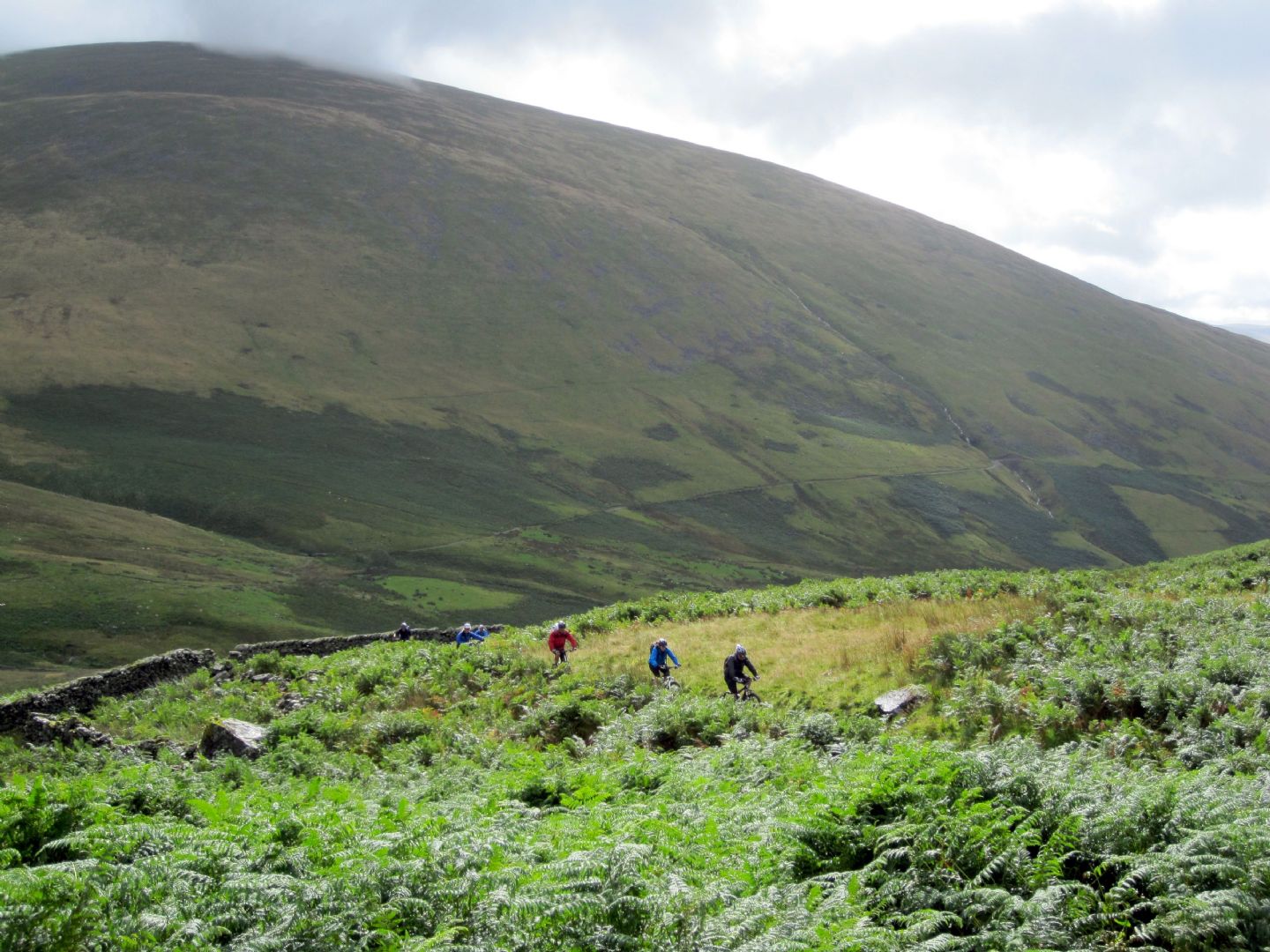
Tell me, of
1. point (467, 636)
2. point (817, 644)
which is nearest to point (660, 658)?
point (817, 644)

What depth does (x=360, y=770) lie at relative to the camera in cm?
1617

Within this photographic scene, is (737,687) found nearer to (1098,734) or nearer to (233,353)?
(1098,734)

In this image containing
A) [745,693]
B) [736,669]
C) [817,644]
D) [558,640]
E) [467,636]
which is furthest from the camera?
[467,636]

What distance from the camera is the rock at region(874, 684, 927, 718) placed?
53.3ft

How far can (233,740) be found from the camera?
1781 centimetres

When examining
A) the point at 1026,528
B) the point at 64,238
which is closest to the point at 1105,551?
the point at 1026,528

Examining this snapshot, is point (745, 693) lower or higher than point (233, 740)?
higher

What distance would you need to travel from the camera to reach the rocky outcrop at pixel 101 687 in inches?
900

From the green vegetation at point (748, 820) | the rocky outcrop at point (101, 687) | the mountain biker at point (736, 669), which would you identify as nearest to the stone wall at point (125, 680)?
the rocky outcrop at point (101, 687)

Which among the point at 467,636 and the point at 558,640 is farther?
the point at 467,636

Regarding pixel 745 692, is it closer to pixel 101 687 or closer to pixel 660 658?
pixel 660 658

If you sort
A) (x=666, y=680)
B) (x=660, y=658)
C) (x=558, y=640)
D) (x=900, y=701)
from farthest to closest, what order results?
(x=558, y=640) → (x=660, y=658) → (x=666, y=680) → (x=900, y=701)

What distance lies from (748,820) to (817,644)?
13727 millimetres

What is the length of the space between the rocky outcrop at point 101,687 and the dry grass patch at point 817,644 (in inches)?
496
